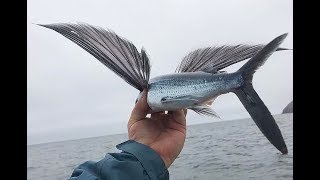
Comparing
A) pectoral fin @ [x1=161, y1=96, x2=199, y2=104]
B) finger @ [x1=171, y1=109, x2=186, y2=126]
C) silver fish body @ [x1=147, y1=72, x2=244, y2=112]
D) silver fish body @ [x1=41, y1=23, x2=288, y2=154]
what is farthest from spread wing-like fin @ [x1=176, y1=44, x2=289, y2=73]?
finger @ [x1=171, y1=109, x2=186, y2=126]

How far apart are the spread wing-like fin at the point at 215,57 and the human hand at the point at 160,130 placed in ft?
1.24

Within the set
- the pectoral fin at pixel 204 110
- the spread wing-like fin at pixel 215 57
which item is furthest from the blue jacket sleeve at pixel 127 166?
the spread wing-like fin at pixel 215 57

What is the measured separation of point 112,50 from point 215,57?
0.72 metres

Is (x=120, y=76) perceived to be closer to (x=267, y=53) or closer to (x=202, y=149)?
(x=267, y=53)

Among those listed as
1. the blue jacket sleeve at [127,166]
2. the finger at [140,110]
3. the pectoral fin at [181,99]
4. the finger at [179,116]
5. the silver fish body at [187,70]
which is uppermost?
the silver fish body at [187,70]

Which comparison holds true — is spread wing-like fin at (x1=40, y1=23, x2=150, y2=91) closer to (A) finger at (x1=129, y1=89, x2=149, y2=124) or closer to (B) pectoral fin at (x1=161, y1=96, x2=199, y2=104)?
(A) finger at (x1=129, y1=89, x2=149, y2=124)

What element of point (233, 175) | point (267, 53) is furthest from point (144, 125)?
point (233, 175)

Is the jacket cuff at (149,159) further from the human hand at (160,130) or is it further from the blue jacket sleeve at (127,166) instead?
the human hand at (160,130)

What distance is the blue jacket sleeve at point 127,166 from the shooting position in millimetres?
2549

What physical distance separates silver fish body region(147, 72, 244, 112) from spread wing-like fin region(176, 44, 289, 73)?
0.45ft

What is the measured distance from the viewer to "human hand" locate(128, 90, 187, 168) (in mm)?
2930
